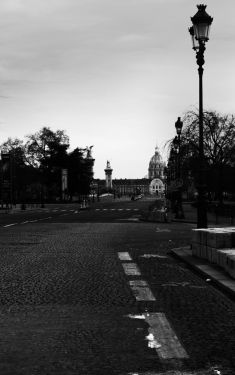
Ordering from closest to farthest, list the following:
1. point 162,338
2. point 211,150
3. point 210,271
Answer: point 162,338, point 210,271, point 211,150

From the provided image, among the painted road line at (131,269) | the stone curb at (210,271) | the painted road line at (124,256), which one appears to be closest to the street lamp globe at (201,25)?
the stone curb at (210,271)

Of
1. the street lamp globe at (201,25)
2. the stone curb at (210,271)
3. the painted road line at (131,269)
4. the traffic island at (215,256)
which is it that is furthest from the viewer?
the street lamp globe at (201,25)

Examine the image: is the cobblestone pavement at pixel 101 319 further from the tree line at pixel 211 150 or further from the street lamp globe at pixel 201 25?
the tree line at pixel 211 150

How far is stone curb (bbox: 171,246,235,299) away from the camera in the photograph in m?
8.51

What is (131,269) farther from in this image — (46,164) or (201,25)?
(46,164)

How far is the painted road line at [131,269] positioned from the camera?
35.2ft

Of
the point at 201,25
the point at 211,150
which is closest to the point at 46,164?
the point at 211,150

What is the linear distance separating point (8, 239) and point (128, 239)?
3646 mm

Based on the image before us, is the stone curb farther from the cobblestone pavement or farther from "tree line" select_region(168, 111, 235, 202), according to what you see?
"tree line" select_region(168, 111, 235, 202)

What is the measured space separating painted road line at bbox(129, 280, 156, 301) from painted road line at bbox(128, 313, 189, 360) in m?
1.07

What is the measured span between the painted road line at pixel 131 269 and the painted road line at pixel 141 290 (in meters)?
1.02

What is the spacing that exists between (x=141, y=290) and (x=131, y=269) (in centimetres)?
262

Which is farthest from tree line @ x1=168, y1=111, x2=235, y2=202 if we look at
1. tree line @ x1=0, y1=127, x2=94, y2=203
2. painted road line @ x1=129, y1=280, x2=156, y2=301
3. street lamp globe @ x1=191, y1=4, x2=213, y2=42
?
tree line @ x1=0, y1=127, x2=94, y2=203

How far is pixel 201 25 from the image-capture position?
15.9 metres
